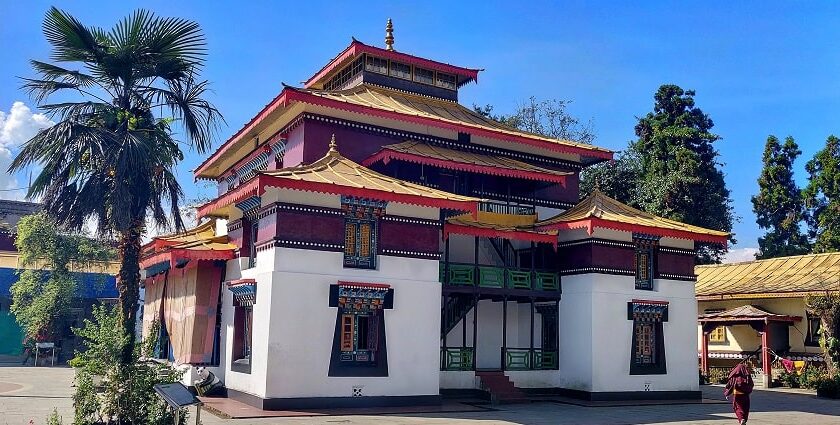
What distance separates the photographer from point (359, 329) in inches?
742

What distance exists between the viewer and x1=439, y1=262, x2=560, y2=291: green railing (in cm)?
2169

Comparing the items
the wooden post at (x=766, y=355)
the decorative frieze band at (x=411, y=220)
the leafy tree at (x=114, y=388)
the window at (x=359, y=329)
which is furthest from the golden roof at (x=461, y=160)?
the wooden post at (x=766, y=355)

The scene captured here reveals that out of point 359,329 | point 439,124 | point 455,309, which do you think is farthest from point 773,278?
point 359,329

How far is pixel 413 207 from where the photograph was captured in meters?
Answer: 19.6

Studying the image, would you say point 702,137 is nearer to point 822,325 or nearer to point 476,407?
point 822,325

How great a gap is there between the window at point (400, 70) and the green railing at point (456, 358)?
9843 mm

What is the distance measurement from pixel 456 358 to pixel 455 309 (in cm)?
154

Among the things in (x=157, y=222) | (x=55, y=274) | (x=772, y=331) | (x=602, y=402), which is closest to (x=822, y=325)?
(x=772, y=331)

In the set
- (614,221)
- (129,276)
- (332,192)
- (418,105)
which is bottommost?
(129,276)

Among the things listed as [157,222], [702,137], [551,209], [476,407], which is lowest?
[476,407]

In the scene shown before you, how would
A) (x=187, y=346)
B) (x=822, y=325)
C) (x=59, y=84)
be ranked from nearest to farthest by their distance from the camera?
1. (x=59, y=84)
2. (x=187, y=346)
3. (x=822, y=325)

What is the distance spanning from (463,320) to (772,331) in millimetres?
16302

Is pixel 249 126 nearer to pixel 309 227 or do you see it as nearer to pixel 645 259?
pixel 309 227

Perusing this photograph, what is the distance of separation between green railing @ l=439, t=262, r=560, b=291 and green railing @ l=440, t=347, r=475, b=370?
1795 mm
